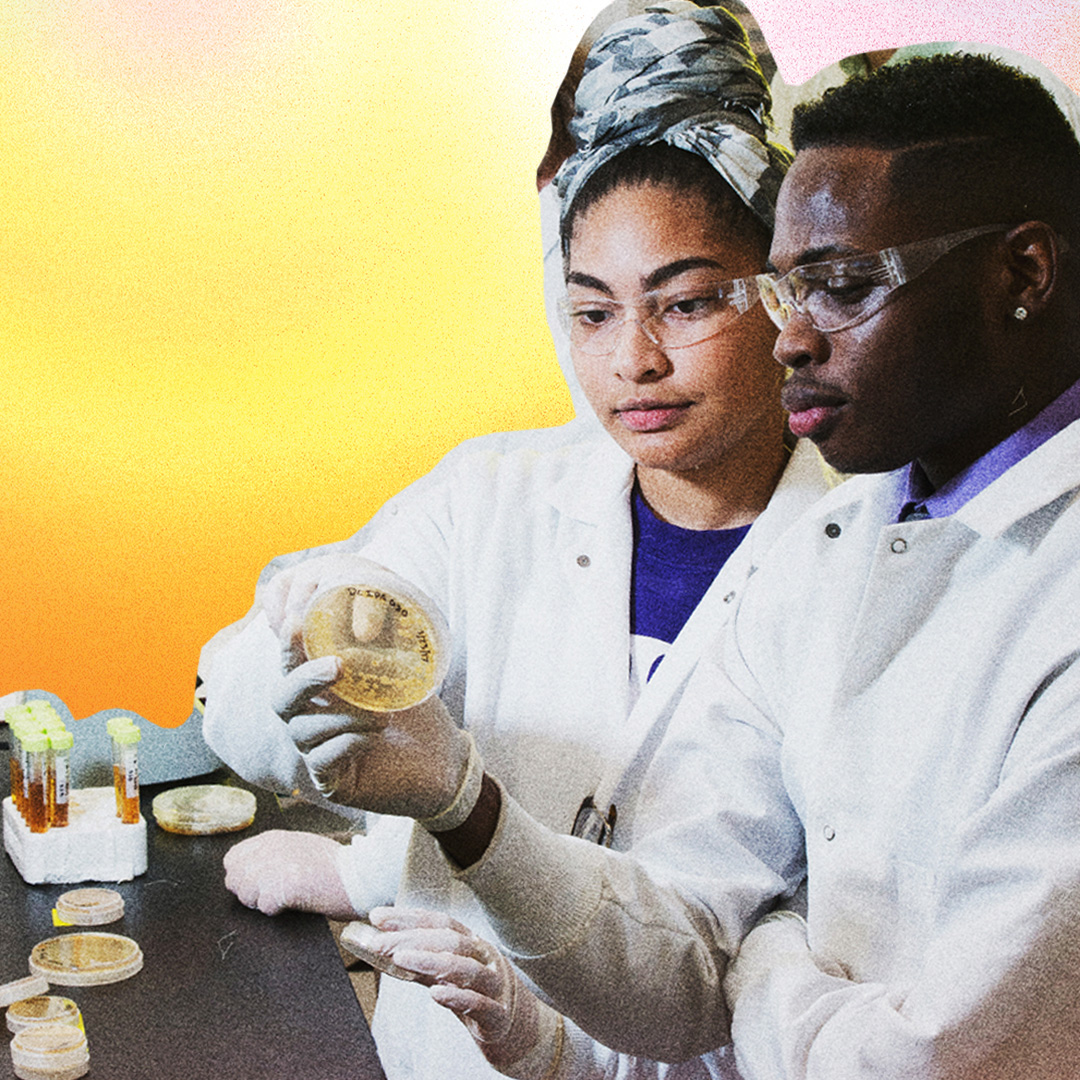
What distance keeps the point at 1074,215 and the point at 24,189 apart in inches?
50.3

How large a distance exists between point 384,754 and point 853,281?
2.00ft

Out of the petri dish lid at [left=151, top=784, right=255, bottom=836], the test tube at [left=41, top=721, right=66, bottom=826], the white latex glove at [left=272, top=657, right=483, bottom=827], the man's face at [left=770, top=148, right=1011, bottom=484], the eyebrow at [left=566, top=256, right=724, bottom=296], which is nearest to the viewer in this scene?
the man's face at [left=770, top=148, right=1011, bottom=484]

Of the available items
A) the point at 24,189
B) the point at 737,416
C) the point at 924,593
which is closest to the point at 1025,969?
the point at 924,593

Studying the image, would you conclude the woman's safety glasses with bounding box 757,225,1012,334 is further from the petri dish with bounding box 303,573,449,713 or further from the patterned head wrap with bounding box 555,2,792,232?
the petri dish with bounding box 303,573,449,713

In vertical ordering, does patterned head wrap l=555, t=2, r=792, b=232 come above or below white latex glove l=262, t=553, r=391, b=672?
above

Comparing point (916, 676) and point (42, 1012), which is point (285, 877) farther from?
point (916, 676)

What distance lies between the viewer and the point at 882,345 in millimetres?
1050

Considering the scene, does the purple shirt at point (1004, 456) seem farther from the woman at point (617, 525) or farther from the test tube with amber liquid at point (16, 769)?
the test tube with amber liquid at point (16, 769)

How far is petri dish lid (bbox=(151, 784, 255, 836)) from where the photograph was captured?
170cm

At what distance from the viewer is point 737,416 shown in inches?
56.4

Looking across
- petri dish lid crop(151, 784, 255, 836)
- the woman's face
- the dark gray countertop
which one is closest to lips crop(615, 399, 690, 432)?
the woman's face

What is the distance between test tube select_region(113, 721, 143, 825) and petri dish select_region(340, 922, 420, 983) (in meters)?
0.53

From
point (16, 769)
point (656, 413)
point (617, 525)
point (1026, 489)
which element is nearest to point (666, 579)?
point (617, 525)

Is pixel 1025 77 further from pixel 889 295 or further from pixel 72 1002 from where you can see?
pixel 72 1002
